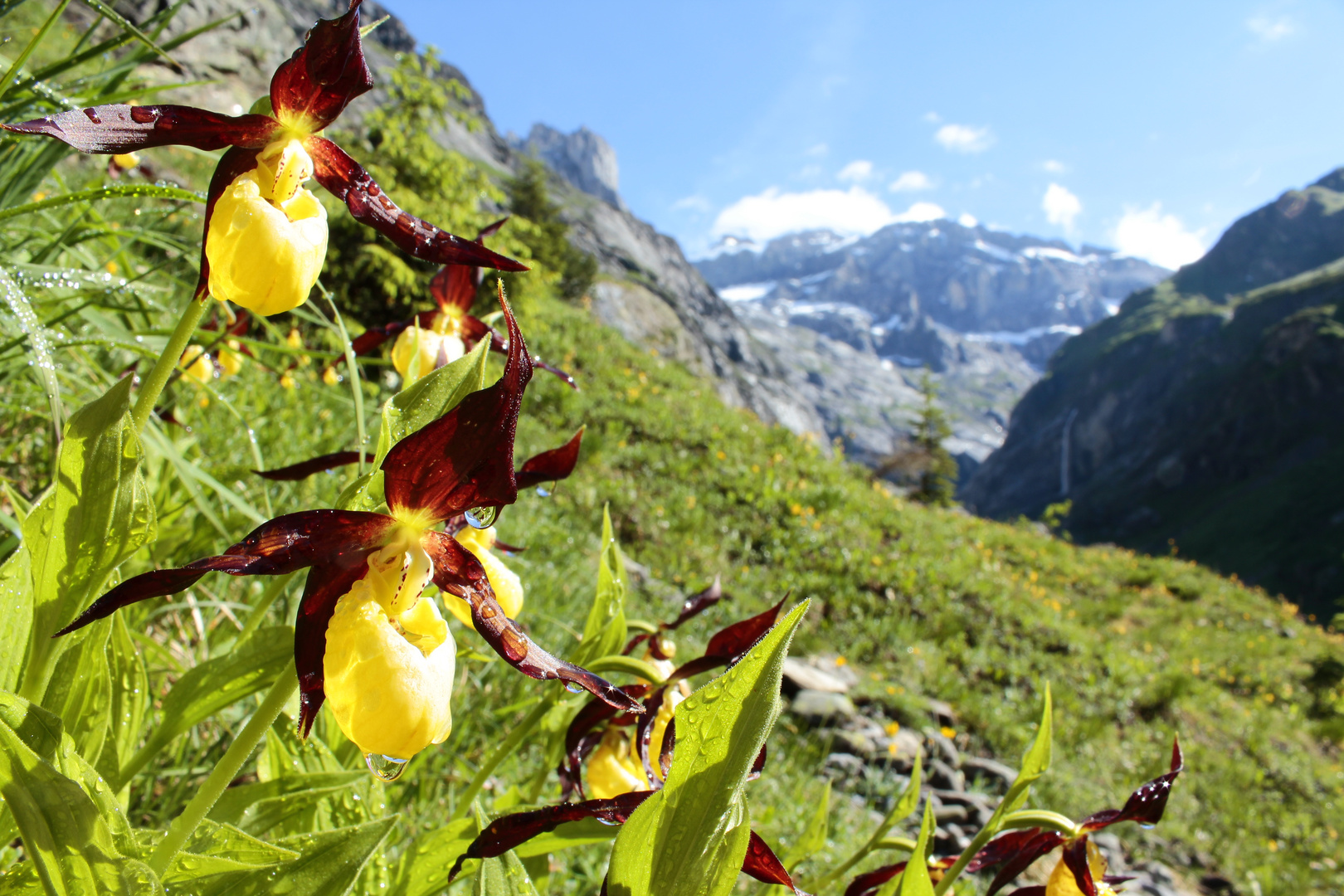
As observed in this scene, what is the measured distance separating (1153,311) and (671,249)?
62.7 metres

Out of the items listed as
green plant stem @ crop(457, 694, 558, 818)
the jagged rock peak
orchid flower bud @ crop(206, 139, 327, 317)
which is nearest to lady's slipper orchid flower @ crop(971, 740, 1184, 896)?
green plant stem @ crop(457, 694, 558, 818)

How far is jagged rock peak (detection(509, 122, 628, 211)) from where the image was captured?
476 ft

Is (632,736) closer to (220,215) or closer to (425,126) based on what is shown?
(220,215)

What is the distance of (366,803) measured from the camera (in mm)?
1208

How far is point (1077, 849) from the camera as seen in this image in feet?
3.88

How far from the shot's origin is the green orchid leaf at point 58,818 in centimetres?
62

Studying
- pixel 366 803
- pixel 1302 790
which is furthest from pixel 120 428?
pixel 1302 790

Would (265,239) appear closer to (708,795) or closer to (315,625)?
(315,625)

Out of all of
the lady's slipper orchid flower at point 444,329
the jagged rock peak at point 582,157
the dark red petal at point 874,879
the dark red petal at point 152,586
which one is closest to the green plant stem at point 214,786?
the dark red petal at point 152,586

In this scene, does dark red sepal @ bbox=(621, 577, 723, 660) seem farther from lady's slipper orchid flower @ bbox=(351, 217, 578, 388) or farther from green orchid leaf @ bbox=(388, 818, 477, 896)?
lady's slipper orchid flower @ bbox=(351, 217, 578, 388)

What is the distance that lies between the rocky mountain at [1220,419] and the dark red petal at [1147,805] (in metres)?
39.3

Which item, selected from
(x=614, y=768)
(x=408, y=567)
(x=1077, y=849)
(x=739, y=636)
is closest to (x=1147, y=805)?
(x=1077, y=849)

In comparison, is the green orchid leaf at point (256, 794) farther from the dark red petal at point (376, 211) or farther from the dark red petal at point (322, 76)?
the dark red petal at point (322, 76)

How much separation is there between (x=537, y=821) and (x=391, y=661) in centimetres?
24
